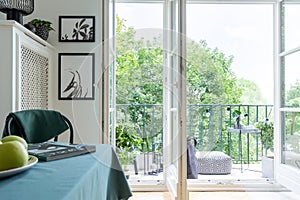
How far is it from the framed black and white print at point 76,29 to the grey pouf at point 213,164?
7.06ft

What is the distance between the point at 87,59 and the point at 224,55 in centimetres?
231

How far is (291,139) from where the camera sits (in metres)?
3.07

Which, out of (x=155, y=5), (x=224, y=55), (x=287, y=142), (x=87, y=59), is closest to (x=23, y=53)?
(x=87, y=59)

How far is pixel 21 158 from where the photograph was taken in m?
0.80

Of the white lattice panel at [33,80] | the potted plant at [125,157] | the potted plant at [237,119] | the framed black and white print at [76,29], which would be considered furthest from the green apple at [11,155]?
the potted plant at [237,119]

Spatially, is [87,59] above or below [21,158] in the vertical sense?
above

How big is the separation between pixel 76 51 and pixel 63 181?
2.19 m

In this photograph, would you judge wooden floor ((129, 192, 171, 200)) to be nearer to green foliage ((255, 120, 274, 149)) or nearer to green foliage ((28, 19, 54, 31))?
green foliage ((28, 19, 54, 31))

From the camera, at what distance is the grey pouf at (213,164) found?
3.98 metres

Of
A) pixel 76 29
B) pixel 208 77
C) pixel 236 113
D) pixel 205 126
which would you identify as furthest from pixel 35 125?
pixel 236 113

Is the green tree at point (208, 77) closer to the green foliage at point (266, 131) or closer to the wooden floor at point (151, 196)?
the green foliage at point (266, 131)

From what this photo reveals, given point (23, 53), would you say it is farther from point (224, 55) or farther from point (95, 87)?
point (224, 55)

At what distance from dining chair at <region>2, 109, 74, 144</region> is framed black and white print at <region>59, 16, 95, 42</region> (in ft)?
3.57

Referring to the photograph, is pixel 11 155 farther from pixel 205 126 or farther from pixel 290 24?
pixel 205 126
